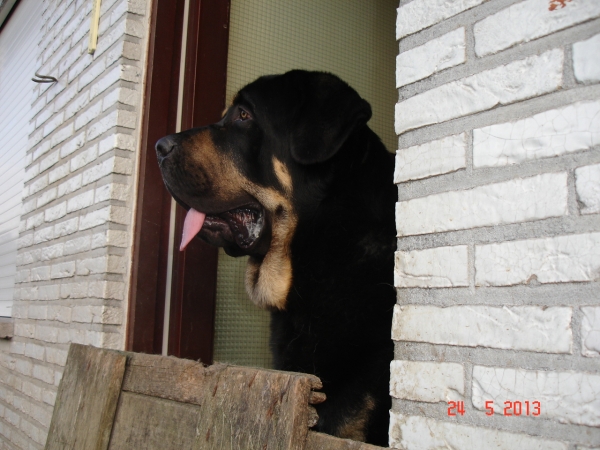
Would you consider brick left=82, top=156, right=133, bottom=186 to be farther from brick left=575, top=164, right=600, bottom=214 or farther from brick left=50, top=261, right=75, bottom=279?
brick left=575, top=164, right=600, bottom=214

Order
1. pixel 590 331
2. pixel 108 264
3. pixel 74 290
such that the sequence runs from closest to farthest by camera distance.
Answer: pixel 590 331
pixel 108 264
pixel 74 290

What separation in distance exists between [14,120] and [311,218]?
3.96 meters

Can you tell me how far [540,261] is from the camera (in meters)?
0.98

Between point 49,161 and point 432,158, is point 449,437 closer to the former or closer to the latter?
point 432,158

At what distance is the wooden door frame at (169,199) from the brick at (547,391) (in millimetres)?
1809

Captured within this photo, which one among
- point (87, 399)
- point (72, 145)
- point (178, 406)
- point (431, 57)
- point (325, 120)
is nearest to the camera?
point (431, 57)

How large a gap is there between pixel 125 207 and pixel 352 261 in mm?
1337

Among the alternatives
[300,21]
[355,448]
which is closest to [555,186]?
[355,448]

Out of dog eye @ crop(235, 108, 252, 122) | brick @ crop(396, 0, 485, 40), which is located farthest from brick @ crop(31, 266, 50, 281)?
brick @ crop(396, 0, 485, 40)

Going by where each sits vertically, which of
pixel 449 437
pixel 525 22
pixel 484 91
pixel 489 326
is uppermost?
pixel 525 22

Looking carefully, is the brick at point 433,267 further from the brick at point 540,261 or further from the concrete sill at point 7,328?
the concrete sill at point 7,328

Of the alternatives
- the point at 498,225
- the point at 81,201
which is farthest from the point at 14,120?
the point at 498,225

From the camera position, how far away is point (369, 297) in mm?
1746

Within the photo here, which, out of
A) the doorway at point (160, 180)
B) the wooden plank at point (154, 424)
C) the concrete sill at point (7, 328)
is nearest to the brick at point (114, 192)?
the doorway at point (160, 180)
